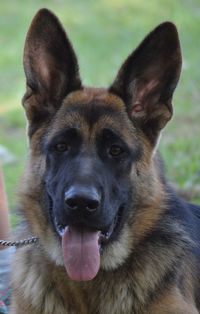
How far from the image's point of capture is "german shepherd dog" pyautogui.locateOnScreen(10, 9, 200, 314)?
4.21 metres

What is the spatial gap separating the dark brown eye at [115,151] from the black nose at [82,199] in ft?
1.20

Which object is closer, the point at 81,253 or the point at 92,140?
the point at 81,253

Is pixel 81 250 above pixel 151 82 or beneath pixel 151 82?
beneath

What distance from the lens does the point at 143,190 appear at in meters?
4.38

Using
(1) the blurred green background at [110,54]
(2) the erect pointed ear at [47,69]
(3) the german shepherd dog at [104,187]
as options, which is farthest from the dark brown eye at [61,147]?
(1) the blurred green background at [110,54]

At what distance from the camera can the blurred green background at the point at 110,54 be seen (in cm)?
916

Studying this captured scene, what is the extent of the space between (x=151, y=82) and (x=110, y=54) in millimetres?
11198

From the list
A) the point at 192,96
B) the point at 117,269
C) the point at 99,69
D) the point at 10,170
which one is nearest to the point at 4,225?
the point at 117,269

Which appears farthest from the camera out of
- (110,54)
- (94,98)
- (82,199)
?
(110,54)

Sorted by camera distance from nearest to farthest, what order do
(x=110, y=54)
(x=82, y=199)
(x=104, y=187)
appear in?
(x=82, y=199) < (x=104, y=187) < (x=110, y=54)

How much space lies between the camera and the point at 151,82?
14.9 ft

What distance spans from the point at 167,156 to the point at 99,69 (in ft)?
17.8

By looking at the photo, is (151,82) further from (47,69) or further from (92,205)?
(92,205)

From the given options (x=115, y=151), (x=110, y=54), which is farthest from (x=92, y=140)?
(x=110, y=54)
